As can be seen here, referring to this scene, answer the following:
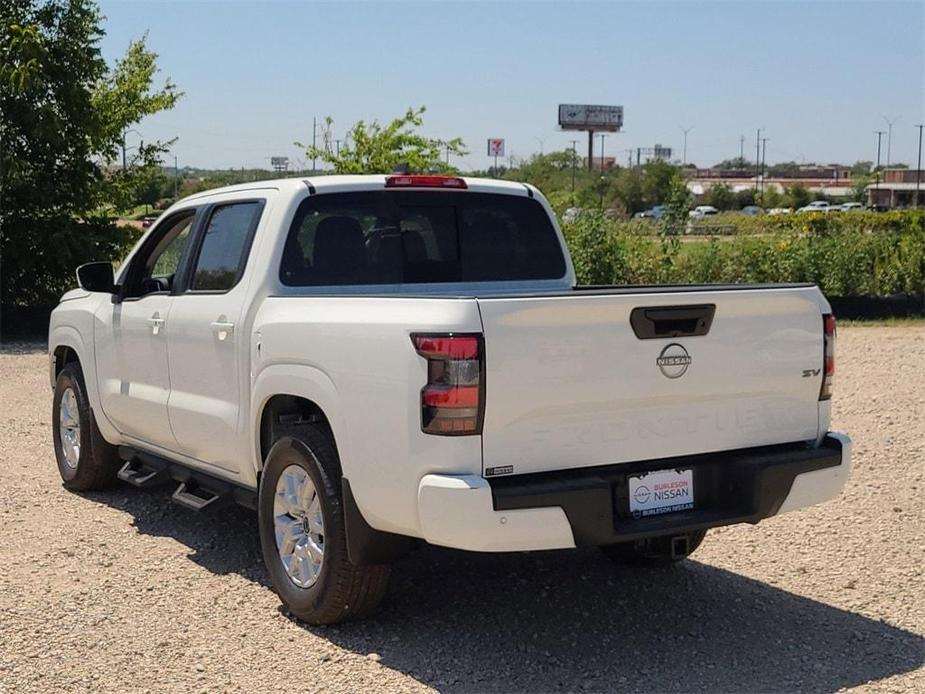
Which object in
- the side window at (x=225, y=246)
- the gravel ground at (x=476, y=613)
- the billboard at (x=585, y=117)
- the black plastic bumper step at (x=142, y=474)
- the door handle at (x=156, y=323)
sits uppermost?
the billboard at (x=585, y=117)

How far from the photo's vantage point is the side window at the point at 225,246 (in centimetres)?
598

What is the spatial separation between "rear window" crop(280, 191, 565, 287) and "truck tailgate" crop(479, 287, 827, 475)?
1.41m

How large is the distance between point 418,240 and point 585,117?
136 m

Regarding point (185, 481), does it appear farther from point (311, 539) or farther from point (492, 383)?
point (492, 383)

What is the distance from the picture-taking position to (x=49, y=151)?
1812 centimetres

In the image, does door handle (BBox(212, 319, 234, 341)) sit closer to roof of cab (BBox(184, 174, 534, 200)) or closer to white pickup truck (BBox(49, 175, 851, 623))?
white pickup truck (BBox(49, 175, 851, 623))

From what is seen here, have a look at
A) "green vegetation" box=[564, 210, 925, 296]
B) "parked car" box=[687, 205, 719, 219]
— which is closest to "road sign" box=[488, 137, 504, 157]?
"parked car" box=[687, 205, 719, 219]

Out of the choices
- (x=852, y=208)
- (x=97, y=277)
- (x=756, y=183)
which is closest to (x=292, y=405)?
(x=97, y=277)

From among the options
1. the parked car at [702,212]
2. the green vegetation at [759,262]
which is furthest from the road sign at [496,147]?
the green vegetation at [759,262]

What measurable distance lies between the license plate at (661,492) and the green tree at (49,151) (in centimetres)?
1466

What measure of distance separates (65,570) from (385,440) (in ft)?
8.05

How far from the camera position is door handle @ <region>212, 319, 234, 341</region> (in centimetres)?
580

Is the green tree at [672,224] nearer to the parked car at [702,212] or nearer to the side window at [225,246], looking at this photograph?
the side window at [225,246]

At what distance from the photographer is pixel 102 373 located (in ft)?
24.1
